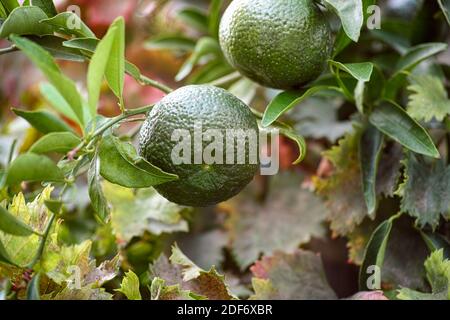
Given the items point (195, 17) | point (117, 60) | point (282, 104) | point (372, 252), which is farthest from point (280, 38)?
point (195, 17)

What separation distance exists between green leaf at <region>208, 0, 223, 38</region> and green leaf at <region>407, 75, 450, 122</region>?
0.99 feet

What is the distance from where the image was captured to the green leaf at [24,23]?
569 mm

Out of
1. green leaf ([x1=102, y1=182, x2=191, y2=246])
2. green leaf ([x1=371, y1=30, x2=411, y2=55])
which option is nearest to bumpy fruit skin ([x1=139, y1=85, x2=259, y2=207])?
green leaf ([x1=102, y1=182, x2=191, y2=246])

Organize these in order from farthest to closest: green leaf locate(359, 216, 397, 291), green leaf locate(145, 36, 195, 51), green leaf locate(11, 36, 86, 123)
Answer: green leaf locate(145, 36, 195, 51) < green leaf locate(359, 216, 397, 291) < green leaf locate(11, 36, 86, 123)

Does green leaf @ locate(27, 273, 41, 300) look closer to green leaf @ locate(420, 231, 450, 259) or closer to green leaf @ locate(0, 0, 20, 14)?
green leaf @ locate(0, 0, 20, 14)

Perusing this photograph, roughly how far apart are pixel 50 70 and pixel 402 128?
41 centimetres

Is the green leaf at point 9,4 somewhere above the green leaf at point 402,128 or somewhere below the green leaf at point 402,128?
above

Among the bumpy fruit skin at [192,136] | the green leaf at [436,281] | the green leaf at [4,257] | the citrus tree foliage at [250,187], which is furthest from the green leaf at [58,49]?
the green leaf at [436,281]

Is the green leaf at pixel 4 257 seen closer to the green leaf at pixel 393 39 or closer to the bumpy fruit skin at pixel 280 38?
the bumpy fruit skin at pixel 280 38

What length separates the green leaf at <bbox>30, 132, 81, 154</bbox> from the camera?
505 millimetres

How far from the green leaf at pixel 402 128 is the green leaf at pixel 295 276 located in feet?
0.68

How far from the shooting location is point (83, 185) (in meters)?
0.98
